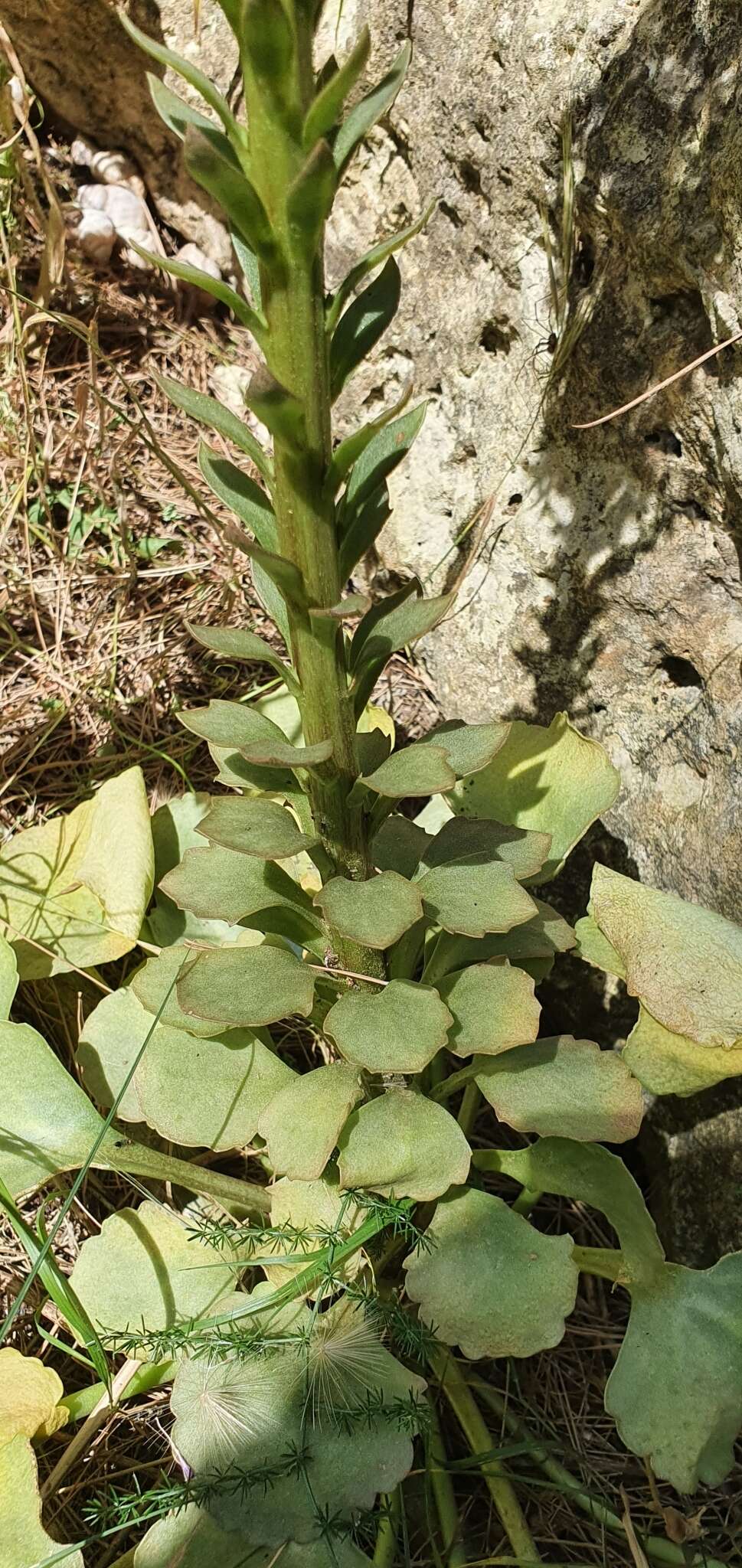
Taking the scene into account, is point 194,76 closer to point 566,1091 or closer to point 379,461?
point 379,461

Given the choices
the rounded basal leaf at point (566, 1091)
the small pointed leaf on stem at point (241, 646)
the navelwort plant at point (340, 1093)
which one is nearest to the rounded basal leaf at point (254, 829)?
the navelwort plant at point (340, 1093)

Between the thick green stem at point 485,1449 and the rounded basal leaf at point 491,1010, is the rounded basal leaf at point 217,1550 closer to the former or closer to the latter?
the thick green stem at point 485,1449

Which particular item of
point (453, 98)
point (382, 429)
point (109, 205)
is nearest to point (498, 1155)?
point (382, 429)

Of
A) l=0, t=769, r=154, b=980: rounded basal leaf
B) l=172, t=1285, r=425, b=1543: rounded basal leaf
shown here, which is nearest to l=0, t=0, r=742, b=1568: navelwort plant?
l=172, t=1285, r=425, b=1543: rounded basal leaf

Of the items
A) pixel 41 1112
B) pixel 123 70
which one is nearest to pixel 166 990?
pixel 41 1112

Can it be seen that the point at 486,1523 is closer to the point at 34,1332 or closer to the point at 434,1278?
the point at 434,1278
